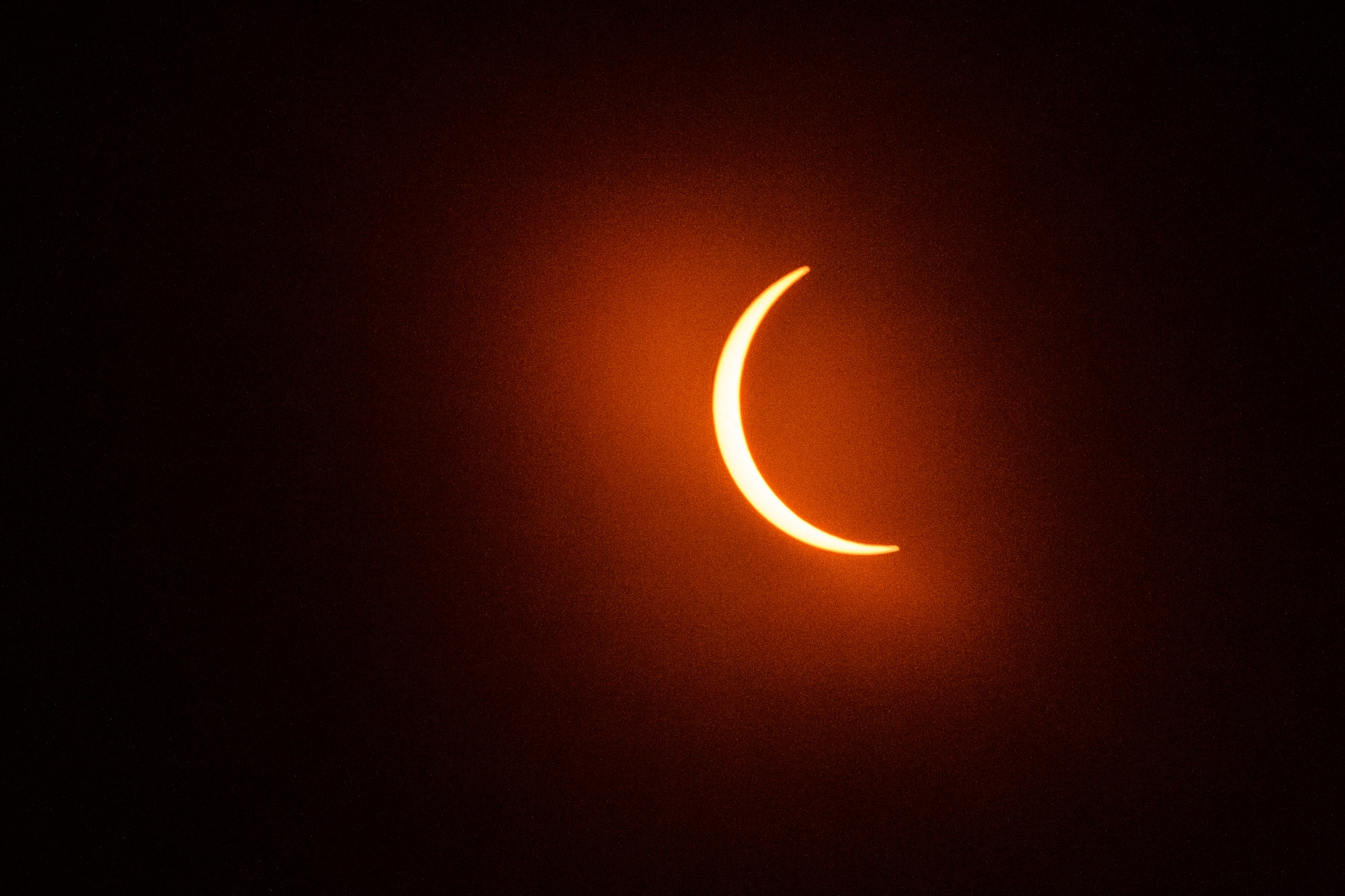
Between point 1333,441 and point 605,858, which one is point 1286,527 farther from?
point 605,858

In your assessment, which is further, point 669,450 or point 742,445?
point 669,450

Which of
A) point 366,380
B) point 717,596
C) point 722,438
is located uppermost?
point 366,380

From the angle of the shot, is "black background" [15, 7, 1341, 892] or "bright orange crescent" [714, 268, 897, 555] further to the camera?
"black background" [15, 7, 1341, 892]

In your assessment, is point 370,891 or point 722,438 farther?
point 370,891

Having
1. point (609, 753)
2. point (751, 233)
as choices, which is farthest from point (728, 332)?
point (609, 753)

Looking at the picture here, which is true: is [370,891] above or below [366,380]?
below
